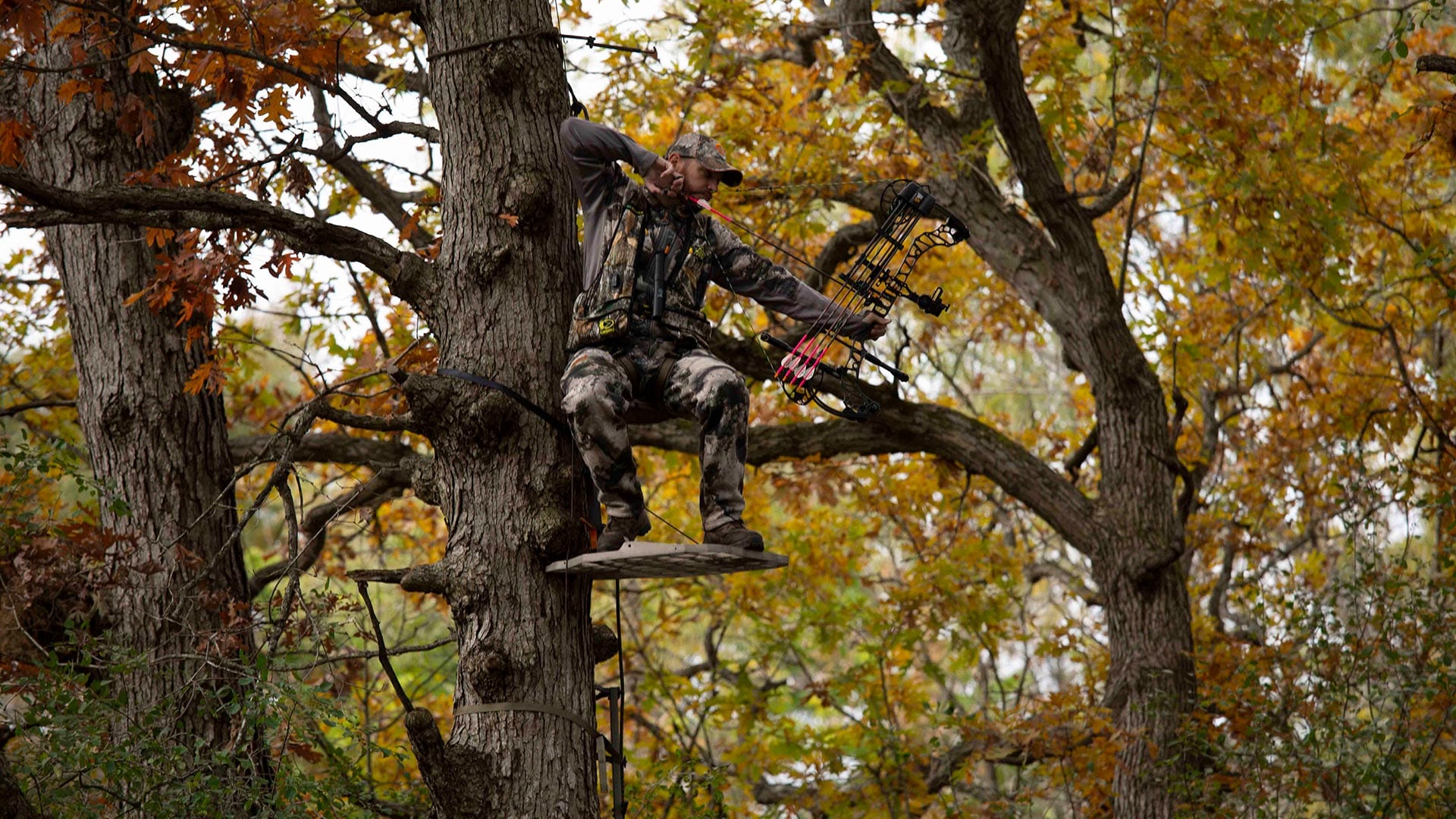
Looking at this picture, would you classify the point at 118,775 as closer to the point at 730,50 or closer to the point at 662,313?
the point at 662,313

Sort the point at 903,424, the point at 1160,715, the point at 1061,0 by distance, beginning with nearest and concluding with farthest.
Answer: the point at 1160,715
the point at 903,424
the point at 1061,0

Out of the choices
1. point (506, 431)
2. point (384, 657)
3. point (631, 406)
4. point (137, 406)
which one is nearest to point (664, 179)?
point (631, 406)

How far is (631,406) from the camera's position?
4324 mm

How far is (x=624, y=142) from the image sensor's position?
14.5 ft

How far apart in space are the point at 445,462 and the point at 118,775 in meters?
1.44

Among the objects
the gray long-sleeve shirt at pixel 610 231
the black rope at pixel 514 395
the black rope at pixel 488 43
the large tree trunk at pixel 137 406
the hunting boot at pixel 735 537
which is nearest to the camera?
the hunting boot at pixel 735 537

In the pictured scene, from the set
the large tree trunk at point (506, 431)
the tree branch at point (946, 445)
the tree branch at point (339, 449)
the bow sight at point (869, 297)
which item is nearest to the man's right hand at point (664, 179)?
the large tree trunk at point (506, 431)

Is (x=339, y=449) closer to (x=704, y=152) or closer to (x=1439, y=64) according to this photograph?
(x=704, y=152)

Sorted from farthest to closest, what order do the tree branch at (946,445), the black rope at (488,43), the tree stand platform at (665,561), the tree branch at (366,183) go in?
the tree branch at (946,445), the tree branch at (366,183), the black rope at (488,43), the tree stand platform at (665,561)

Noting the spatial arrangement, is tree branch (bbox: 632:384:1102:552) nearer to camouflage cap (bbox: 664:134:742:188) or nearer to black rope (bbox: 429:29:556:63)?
black rope (bbox: 429:29:556:63)

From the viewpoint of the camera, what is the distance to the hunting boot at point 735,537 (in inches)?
160

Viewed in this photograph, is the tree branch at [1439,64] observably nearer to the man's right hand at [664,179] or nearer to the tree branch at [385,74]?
the man's right hand at [664,179]

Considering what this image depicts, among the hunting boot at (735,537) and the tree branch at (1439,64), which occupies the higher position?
the tree branch at (1439,64)

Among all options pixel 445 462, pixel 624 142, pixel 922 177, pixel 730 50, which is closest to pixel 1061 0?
pixel 922 177
